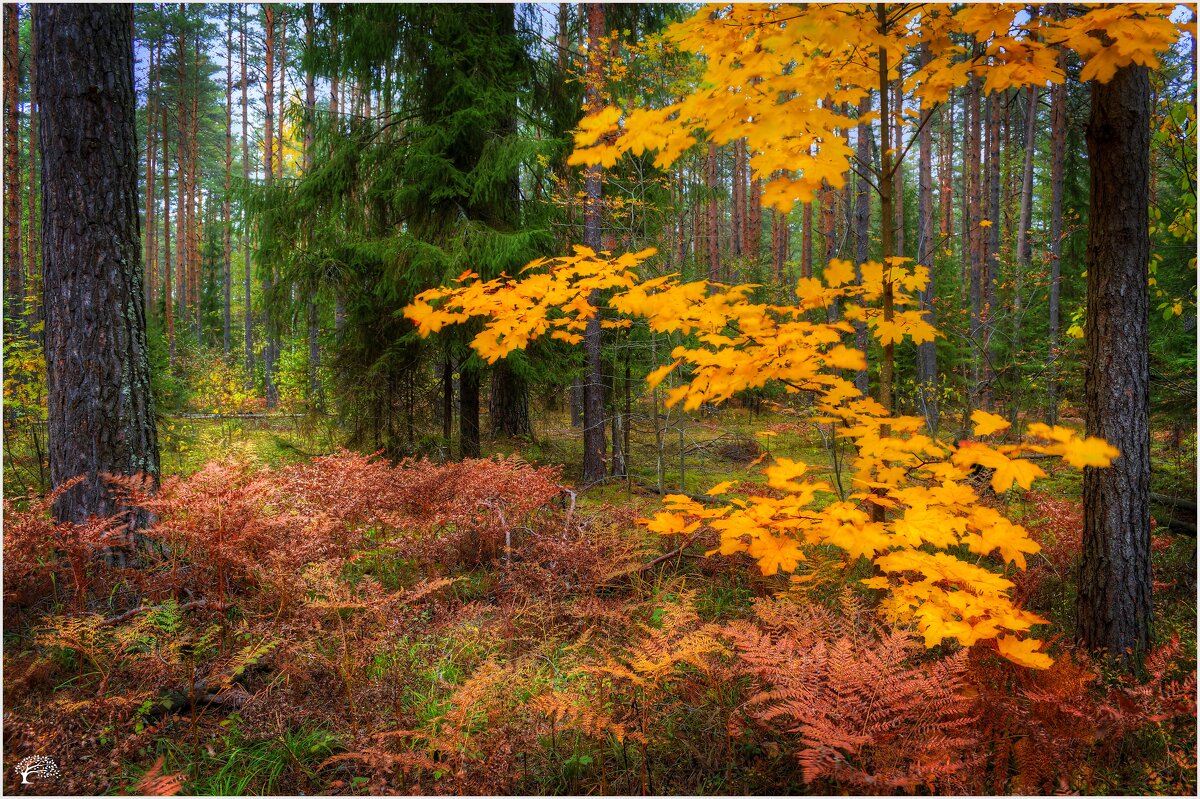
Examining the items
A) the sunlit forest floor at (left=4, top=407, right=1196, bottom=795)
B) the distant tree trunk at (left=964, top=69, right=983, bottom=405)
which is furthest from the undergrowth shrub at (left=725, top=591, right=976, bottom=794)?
the distant tree trunk at (left=964, top=69, right=983, bottom=405)

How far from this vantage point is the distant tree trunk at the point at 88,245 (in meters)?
3.36

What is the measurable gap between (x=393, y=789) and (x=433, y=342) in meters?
5.54

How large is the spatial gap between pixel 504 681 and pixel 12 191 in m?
11.8

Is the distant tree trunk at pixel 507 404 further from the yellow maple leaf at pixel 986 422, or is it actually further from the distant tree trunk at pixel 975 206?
the distant tree trunk at pixel 975 206

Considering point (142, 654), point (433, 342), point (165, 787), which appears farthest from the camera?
point (433, 342)

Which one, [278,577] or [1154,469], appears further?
[1154,469]

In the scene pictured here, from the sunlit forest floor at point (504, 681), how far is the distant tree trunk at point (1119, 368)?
286mm

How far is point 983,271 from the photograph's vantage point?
47.7 ft

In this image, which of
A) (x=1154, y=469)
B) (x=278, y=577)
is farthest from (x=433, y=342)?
(x=1154, y=469)

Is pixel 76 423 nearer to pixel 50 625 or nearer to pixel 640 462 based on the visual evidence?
pixel 50 625

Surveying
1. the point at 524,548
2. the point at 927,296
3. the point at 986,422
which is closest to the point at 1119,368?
the point at 986,422

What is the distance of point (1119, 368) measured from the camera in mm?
2789

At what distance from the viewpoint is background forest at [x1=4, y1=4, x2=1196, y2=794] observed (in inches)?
90.0

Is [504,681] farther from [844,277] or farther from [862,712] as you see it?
[844,277]
